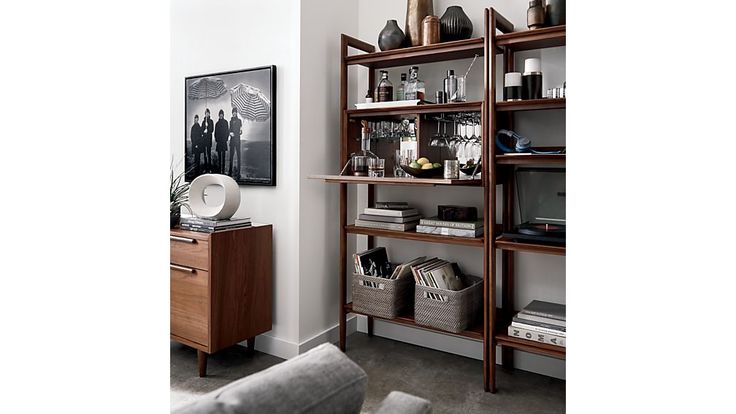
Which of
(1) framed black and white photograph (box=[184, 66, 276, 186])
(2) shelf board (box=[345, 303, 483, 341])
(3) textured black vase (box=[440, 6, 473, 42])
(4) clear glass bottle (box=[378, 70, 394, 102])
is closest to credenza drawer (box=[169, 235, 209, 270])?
(1) framed black and white photograph (box=[184, 66, 276, 186])

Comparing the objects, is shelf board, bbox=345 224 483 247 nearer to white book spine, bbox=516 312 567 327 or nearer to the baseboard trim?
white book spine, bbox=516 312 567 327

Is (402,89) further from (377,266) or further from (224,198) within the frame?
(224,198)

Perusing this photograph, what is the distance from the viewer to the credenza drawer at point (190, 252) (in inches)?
98.2

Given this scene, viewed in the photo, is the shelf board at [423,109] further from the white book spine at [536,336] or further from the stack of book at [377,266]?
the white book spine at [536,336]

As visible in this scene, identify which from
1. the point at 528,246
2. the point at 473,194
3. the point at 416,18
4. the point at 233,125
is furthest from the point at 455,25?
the point at 233,125

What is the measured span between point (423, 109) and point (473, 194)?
580 mm

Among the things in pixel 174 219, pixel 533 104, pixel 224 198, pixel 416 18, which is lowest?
pixel 174 219

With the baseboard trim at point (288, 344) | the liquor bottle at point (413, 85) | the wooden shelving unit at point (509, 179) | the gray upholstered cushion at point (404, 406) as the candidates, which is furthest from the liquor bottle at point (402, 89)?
the gray upholstered cushion at point (404, 406)

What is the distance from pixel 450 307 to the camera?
2477mm

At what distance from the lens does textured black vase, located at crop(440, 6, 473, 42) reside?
2578 mm
